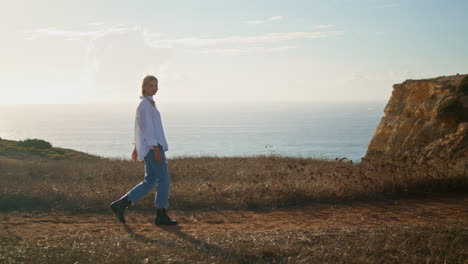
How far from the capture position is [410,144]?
17.0 meters

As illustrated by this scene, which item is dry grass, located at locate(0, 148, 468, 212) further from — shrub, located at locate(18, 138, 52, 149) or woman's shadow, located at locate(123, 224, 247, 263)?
shrub, located at locate(18, 138, 52, 149)

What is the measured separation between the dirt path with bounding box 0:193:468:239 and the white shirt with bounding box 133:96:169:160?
1.13m

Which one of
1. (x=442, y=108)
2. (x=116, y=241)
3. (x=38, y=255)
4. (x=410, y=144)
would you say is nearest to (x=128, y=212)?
(x=116, y=241)

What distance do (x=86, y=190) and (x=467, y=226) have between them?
20.0 feet

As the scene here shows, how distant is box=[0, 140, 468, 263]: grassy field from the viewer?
4.24 metres

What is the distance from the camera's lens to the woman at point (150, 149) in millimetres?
5551

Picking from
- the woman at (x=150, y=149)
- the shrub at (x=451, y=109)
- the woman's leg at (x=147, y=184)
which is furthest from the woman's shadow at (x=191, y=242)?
the shrub at (x=451, y=109)

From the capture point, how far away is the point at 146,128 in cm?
555

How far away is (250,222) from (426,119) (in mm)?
13446

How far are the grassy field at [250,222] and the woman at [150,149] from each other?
34cm

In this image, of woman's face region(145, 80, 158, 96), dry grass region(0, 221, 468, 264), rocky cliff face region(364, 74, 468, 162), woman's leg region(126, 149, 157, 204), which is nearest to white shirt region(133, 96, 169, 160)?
woman's face region(145, 80, 158, 96)

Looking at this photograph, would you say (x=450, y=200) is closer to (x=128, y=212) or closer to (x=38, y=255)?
(x=128, y=212)

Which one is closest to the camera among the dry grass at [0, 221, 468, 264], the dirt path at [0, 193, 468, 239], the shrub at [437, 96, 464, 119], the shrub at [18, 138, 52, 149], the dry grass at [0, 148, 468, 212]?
the dry grass at [0, 221, 468, 264]

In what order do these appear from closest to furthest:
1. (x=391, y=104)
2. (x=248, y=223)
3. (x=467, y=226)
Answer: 1. (x=467, y=226)
2. (x=248, y=223)
3. (x=391, y=104)
